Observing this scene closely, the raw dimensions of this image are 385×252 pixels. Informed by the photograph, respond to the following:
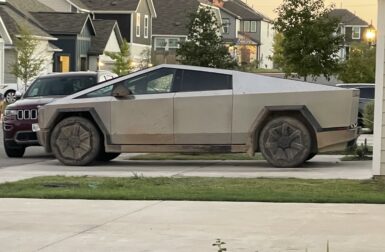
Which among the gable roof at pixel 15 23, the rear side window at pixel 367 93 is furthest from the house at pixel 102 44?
the rear side window at pixel 367 93

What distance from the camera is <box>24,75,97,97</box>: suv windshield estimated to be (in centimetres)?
1662

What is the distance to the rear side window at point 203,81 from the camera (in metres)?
13.1

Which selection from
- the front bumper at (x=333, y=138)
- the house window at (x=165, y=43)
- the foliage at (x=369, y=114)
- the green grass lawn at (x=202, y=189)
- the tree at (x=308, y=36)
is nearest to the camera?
the green grass lawn at (x=202, y=189)

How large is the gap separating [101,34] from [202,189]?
152 feet

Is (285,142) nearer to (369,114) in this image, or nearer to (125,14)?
(369,114)

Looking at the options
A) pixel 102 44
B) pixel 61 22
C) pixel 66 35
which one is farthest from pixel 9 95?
pixel 102 44

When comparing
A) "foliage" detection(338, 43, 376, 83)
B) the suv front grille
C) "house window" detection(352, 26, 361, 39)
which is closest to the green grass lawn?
the suv front grille

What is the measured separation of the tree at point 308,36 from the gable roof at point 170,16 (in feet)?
139

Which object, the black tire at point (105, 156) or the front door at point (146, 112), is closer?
the front door at point (146, 112)

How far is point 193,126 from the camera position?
13133 mm

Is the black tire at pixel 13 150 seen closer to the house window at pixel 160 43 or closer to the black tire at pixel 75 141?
the black tire at pixel 75 141

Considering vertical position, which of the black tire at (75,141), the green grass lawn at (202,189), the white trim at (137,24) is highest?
the white trim at (137,24)

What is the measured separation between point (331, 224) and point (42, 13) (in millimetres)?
47240

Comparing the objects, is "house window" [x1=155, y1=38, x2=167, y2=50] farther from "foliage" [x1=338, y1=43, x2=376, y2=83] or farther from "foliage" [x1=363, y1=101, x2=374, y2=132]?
"foliage" [x1=363, y1=101, x2=374, y2=132]
